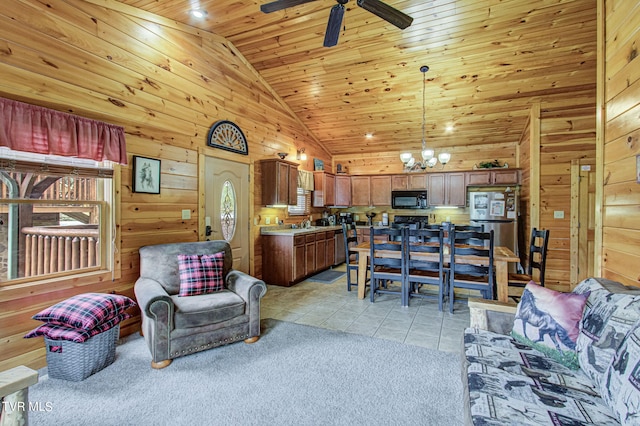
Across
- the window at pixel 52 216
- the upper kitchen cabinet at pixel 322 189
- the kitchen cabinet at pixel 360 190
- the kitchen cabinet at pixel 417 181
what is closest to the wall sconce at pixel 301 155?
the upper kitchen cabinet at pixel 322 189

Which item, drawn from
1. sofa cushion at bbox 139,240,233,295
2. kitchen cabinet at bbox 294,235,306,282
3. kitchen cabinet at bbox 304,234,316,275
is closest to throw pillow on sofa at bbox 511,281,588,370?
sofa cushion at bbox 139,240,233,295

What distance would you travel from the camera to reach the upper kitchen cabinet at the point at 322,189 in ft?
22.8

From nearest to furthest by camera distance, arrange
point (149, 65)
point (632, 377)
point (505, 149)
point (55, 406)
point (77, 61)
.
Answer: point (632, 377), point (55, 406), point (77, 61), point (149, 65), point (505, 149)

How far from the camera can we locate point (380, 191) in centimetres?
738

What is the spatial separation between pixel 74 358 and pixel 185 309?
82 centimetres

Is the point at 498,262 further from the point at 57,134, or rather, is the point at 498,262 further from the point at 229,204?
the point at 57,134

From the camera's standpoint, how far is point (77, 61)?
2.73 m

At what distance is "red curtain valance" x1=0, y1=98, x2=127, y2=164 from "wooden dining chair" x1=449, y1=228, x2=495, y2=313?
149 inches

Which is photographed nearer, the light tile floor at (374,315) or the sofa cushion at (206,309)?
the sofa cushion at (206,309)

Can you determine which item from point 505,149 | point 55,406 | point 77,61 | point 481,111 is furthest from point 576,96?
point 55,406

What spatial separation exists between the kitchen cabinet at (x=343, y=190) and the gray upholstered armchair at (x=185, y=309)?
4588mm

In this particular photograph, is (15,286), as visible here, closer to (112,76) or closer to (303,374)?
(112,76)

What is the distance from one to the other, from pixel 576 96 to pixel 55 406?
720 cm

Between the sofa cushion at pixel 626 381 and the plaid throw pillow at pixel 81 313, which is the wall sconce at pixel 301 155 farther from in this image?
the sofa cushion at pixel 626 381
